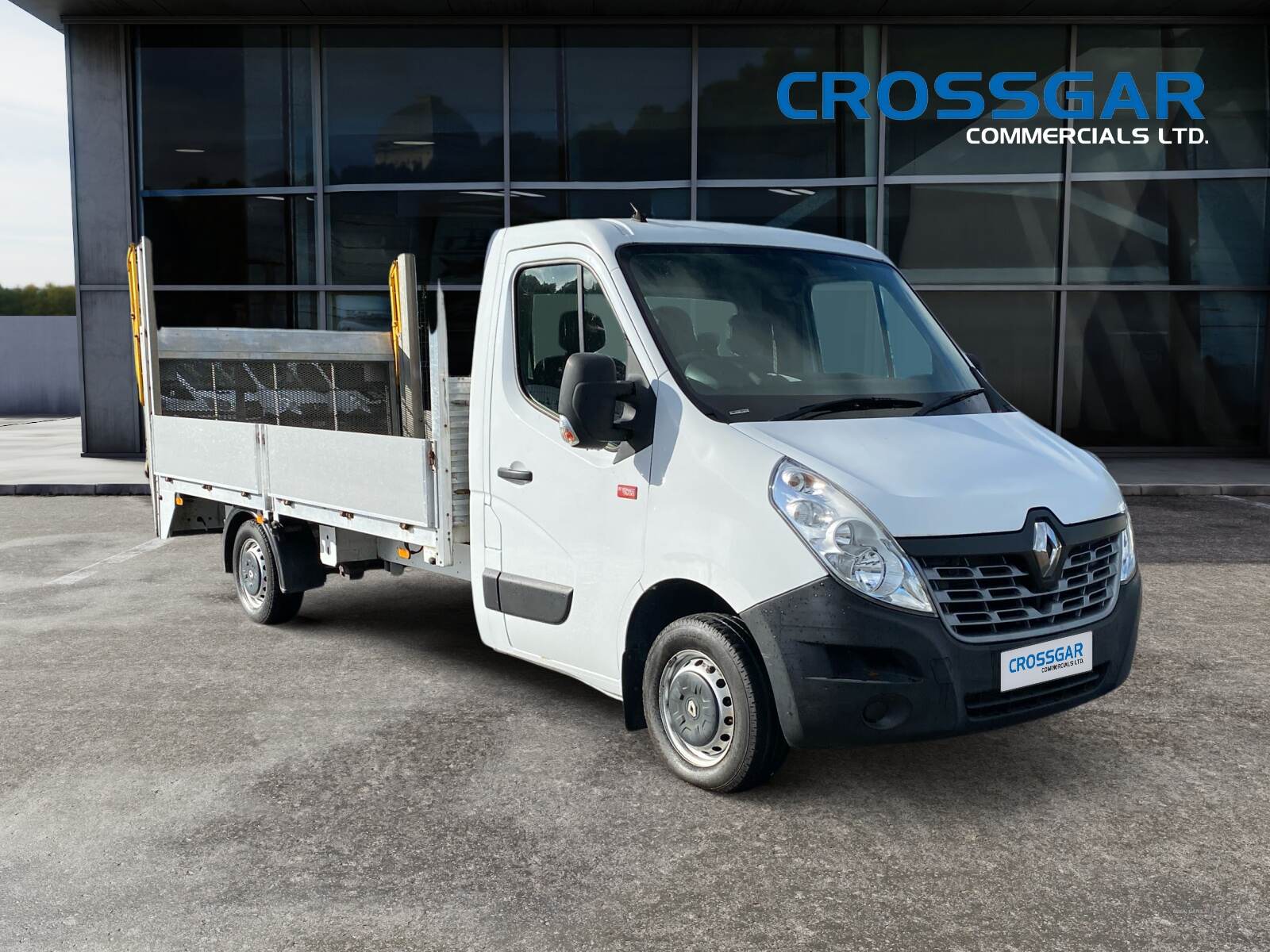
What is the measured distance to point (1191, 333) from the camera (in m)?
15.5

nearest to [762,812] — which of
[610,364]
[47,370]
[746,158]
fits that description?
[610,364]

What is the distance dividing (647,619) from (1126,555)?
5.78 ft

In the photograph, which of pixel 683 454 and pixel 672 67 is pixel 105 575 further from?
pixel 672 67

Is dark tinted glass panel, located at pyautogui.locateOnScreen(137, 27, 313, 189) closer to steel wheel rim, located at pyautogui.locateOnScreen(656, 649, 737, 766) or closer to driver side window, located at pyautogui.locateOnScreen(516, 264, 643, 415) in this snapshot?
driver side window, located at pyautogui.locateOnScreen(516, 264, 643, 415)

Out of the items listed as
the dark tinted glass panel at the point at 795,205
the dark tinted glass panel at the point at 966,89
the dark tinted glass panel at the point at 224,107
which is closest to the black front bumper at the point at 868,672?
the dark tinted glass panel at the point at 795,205

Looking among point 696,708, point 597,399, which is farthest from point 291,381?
point 696,708

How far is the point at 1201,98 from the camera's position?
50.4 feet

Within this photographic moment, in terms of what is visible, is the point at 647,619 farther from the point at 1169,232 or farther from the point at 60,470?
the point at 1169,232

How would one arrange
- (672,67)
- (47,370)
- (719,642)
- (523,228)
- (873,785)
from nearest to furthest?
(719,642), (873,785), (523,228), (672,67), (47,370)

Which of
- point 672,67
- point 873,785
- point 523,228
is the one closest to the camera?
point 873,785

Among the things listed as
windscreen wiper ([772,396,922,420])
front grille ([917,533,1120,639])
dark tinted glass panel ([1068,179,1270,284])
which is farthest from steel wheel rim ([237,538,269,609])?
dark tinted glass panel ([1068,179,1270,284])

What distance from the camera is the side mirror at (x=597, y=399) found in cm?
399

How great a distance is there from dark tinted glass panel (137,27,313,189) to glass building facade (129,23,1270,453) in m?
0.04

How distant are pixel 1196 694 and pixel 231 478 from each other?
5.13 m
